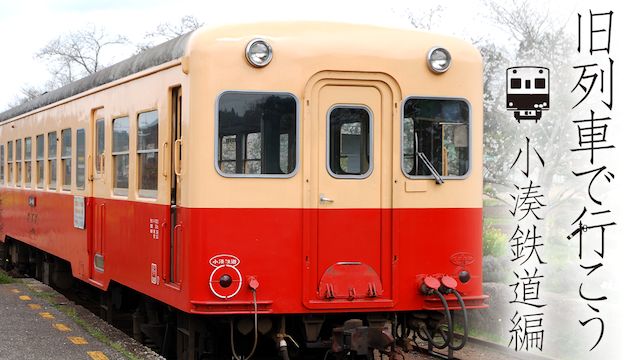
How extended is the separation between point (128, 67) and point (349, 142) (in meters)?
2.75

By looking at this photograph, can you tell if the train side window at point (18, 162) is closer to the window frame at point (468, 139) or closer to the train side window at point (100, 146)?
the train side window at point (100, 146)

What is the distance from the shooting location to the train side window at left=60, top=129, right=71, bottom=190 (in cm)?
1157

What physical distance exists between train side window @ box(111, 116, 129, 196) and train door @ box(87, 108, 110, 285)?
32cm

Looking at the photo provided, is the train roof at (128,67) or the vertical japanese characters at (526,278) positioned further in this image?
the vertical japanese characters at (526,278)

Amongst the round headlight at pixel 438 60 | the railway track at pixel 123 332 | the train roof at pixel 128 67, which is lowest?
the railway track at pixel 123 332

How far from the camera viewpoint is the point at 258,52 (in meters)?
7.12

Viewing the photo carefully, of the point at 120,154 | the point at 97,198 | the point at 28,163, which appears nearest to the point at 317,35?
the point at 120,154

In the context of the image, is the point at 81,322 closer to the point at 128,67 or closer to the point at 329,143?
the point at 128,67

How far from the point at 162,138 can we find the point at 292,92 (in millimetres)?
1294

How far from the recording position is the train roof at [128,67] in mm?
7620

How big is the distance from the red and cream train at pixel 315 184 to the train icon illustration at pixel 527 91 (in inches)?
127

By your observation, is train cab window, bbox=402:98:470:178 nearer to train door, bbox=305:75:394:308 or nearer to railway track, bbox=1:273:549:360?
train door, bbox=305:75:394:308

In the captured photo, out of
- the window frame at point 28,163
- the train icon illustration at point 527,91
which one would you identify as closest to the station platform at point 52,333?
the window frame at point 28,163

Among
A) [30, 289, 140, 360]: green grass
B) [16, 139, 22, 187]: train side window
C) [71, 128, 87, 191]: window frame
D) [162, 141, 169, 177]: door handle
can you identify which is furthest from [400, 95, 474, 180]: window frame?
[16, 139, 22, 187]: train side window
